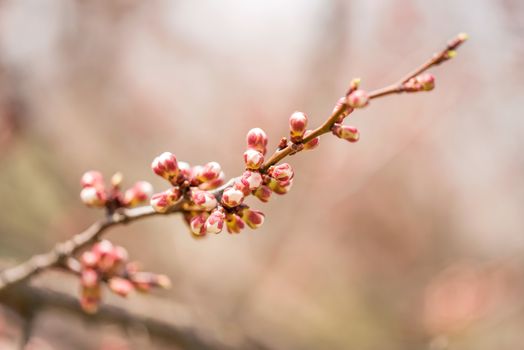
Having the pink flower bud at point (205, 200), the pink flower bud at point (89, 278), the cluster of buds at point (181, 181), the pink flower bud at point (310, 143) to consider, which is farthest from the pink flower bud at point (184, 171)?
the pink flower bud at point (89, 278)

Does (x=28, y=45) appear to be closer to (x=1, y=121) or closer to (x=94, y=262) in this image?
(x=1, y=121)

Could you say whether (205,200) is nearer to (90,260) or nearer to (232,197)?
(232,197)

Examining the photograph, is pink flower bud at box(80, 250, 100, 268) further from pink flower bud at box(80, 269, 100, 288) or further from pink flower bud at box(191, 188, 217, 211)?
pink flower bud at box(191, 188, 217, 211)

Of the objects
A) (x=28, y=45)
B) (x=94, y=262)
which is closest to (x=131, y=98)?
(x=28, y=45)

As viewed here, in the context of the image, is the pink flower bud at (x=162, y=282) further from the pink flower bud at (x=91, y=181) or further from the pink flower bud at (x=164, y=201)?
the pink flower bud at (x=164, y=201)

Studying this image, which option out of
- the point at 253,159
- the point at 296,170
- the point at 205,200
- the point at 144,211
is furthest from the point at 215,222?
the point at 296,170

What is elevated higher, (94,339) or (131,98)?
(131,98)

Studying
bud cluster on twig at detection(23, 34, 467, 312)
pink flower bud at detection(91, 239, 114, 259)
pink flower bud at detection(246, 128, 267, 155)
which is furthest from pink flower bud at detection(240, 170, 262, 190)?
pink flower bud at detection(91, 239, 114, 259)

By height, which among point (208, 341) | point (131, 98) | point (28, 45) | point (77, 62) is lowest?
point (208, 341)
